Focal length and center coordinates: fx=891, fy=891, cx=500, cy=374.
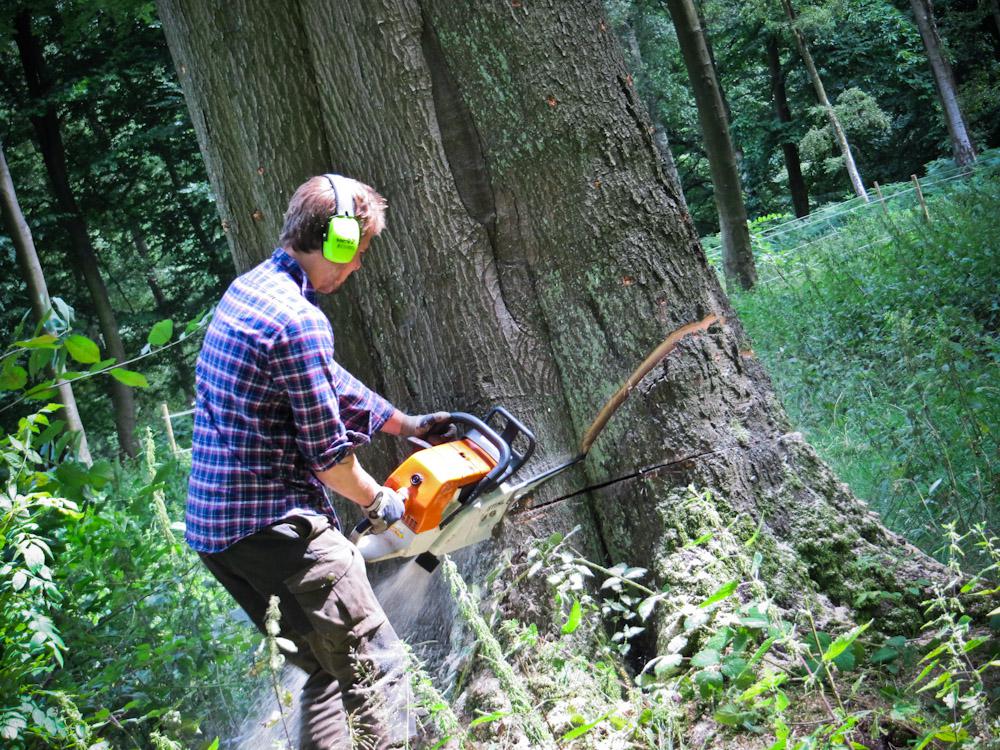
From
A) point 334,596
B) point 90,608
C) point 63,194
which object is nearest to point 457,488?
point 334,596

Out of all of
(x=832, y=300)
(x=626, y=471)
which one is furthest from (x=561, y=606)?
(x=832, y=300)

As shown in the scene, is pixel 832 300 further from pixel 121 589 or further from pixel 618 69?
pixel 121 589

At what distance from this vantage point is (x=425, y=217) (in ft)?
11.6

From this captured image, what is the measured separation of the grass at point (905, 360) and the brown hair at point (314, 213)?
2409 millimetres

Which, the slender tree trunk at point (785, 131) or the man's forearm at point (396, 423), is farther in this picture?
the slender tree trunk at point (785, 131)

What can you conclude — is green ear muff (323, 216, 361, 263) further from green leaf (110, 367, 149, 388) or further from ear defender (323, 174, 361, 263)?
green leaf (110, 367, 149, 388)

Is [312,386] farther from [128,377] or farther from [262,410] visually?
[128,377]

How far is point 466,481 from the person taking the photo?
10.2 ft

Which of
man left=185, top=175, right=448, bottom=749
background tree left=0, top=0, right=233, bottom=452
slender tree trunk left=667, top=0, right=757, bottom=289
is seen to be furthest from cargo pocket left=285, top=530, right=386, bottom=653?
background tree left=0, top=0, right=233, bottom=452

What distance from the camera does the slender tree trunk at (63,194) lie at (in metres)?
15.1

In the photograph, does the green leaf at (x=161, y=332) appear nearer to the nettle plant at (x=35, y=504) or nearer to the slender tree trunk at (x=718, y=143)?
the nettle plant at (x=35, y=504)

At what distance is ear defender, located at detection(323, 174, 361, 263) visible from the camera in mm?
3035

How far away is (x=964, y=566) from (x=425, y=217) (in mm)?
2503

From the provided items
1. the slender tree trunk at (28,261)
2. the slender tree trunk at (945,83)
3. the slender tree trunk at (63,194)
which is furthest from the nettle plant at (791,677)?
the slender tree trunk at (945,83)
